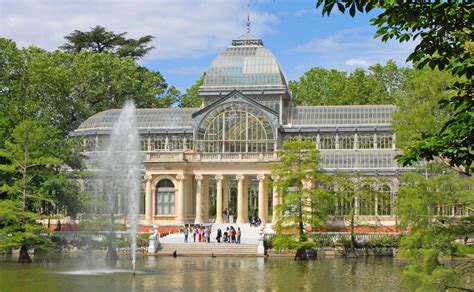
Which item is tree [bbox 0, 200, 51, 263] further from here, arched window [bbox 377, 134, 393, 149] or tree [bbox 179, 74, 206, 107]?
tree [bbox 179, 74, 206, 107]

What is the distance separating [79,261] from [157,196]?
64.0 feet

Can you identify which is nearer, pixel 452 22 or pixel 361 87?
pixel 452 22

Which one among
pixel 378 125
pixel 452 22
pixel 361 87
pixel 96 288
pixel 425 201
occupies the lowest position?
pixel 96 288

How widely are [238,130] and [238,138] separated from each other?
660mm

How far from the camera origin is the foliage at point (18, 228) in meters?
40.3

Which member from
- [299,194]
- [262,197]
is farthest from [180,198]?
[299,194]

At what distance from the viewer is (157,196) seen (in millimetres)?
62031

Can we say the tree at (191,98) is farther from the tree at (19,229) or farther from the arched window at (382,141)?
the tree at (19,229)

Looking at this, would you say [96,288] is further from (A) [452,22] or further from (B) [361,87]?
(B) [361,87]

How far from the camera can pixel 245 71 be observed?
66.7 metres

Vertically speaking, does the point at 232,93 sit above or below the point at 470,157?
above

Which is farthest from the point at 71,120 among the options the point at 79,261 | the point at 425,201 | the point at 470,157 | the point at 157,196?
the point at 470,157

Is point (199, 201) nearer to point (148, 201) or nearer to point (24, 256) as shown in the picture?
point (148, 201)

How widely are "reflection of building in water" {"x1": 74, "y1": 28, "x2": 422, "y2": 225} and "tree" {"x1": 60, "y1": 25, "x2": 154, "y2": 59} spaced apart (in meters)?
20.7
